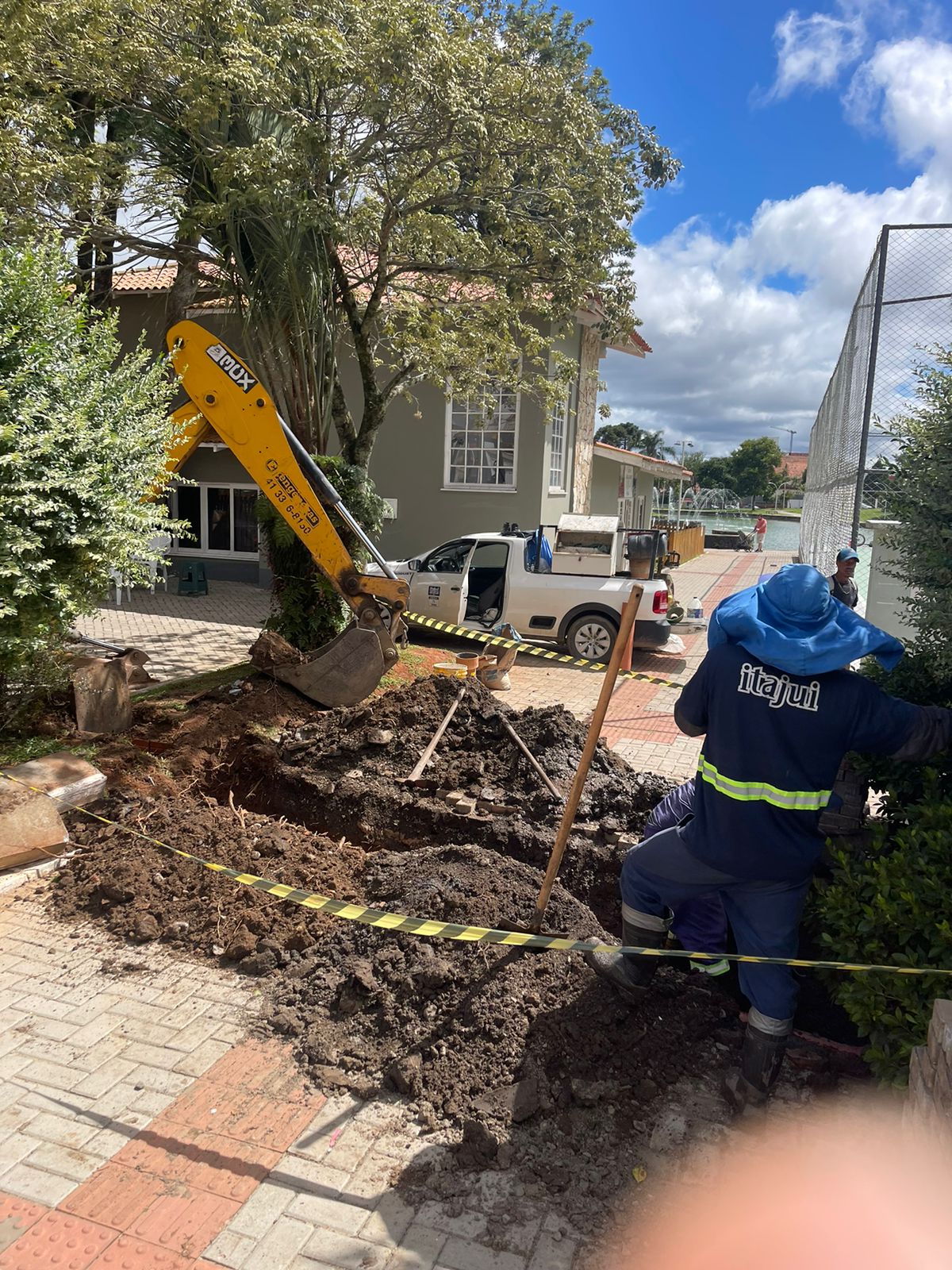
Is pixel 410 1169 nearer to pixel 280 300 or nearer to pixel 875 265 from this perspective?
pixel 875 265

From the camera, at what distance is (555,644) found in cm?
1271

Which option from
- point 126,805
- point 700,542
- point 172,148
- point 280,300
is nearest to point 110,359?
point 126,805

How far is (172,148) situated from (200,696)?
647cm

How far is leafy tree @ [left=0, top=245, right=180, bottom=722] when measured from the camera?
5191 mm

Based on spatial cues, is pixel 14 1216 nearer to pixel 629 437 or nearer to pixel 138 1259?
pixel 138 1259

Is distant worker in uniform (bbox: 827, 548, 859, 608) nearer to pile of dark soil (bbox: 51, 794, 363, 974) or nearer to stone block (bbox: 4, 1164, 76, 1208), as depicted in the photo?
pile of dark soil (bbox: 51, 794, 363, 974)

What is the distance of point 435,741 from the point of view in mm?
6488

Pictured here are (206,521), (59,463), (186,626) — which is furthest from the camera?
(206,521)

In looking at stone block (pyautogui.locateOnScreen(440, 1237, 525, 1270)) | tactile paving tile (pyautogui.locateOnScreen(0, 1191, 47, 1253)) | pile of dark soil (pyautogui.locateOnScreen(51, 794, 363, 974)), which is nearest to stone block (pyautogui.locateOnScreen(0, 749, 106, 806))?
pile of dark soil (pyautogui.locateOnScreen(51, 794, 363, 974))

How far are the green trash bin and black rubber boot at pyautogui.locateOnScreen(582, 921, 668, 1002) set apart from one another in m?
15.7

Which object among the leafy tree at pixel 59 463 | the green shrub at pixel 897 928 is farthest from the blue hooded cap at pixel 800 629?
the leafy tree at pixel 59 463

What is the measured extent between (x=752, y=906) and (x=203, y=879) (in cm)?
300

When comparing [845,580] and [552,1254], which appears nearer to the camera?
[552,1254]

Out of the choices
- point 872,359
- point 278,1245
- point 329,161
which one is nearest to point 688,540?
point 329,161
